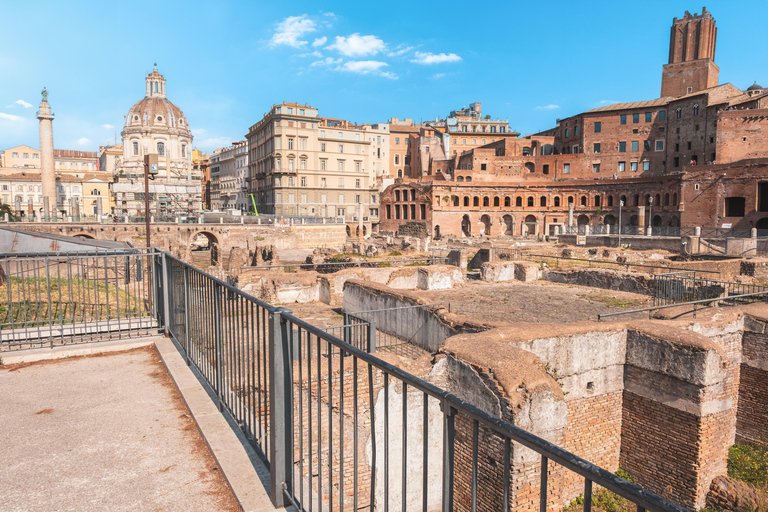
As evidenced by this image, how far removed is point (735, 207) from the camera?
4631 centimetres

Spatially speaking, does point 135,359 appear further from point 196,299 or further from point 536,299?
point 536,299

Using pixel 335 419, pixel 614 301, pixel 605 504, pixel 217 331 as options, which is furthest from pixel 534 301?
pixel 217 331

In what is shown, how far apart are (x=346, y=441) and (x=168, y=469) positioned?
4477mm

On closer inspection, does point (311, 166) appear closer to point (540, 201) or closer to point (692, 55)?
point (540, 201)

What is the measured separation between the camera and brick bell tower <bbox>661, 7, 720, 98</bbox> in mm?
64250

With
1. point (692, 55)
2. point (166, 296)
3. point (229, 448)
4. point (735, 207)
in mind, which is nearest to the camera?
point (229, 448)

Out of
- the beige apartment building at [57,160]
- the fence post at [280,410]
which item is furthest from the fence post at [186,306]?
the beige apartment building at [57,160]

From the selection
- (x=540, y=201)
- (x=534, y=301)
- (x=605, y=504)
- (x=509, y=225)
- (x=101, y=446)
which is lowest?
(x=605, y=504)

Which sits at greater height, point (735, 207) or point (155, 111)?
point (155, 111)

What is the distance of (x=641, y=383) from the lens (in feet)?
31.7

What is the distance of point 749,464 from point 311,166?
186 feet

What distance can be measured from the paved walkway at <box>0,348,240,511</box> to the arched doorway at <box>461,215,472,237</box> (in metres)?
58.1

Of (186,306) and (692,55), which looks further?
(692,55)

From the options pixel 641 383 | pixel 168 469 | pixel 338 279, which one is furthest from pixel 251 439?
pixel 338 279
